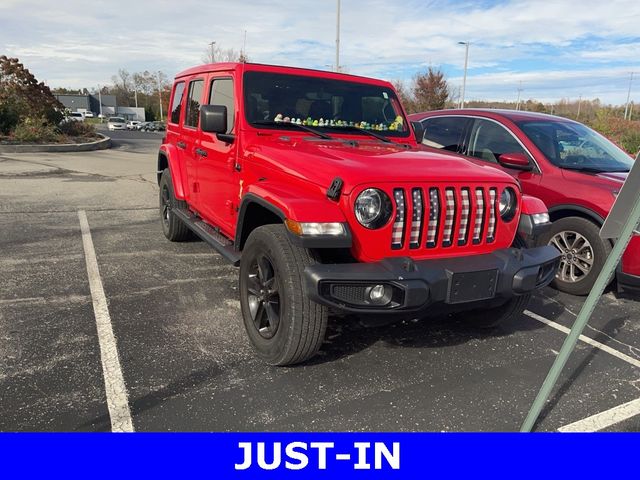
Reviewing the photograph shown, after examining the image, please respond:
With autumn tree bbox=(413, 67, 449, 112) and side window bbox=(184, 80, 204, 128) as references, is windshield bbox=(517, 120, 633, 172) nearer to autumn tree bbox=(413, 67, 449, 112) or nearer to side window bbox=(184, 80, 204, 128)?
side window bbox=(184, 80, 204, 128)

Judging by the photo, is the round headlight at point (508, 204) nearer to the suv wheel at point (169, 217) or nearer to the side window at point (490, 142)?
the side window at point (490, 142)

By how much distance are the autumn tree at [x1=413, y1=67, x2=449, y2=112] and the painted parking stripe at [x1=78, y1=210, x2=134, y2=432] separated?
127ft

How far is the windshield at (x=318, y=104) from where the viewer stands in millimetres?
4133

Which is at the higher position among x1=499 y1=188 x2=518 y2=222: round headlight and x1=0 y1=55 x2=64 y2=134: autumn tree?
x1=0 y1=55 x2=64 y2=134: autumn tree

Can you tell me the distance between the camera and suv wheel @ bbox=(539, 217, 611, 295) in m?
4.55

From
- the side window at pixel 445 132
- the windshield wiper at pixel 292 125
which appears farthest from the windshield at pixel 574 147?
the windshield wiper at pixel 292 125

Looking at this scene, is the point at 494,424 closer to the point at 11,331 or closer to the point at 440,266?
the point at 440,266

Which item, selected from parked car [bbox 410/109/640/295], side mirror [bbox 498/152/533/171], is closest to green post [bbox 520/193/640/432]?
parked car [bbox 410/109/640/295]

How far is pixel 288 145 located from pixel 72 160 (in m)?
14.1

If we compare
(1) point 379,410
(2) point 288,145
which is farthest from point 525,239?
(2) point 288,145

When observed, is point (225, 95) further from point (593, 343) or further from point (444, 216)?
point (593, 343)

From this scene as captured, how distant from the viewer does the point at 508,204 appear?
3.33m

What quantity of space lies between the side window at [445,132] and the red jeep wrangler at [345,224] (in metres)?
2.04

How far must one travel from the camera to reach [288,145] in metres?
3.73
